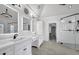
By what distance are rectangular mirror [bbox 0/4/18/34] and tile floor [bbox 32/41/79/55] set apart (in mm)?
612

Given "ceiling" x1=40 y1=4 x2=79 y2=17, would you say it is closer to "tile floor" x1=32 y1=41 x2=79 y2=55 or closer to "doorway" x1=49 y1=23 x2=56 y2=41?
"doorway" x1=49 y1=23 x2=56 y2=41

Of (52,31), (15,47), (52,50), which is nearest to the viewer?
(15,47)

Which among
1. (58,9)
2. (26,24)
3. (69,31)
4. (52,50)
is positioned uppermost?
(58,9)

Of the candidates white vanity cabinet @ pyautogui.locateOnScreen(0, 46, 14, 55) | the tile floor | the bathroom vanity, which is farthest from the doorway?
white vanity cabinet @ pyautogui.locateOnScreen(0, 46, 14, 55)

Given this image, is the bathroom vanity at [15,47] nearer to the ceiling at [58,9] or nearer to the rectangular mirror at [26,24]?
the rectangular mirror at [26,24]

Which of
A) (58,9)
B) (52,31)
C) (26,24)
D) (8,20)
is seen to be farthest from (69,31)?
(8,20)

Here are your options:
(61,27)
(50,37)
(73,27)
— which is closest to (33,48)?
(50,37)

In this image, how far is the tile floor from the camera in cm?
127

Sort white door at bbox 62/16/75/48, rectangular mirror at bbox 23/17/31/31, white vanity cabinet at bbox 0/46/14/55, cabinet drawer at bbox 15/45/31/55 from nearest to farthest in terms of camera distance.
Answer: white vanity cabinet at bbox 0/46/14/55 → cabinet drawer at bbox 15/45/31/55 → white door at bbox 62/16/75/48 → rectangular mirror at bbox 23/17/31/31

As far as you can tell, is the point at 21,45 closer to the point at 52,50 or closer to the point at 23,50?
the point at 23,50

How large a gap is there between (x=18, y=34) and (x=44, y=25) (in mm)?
612

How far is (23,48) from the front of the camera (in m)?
1.41

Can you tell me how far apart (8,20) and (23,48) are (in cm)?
62

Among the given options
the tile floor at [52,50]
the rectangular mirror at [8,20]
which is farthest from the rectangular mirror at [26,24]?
the tile floor at [52,50]
